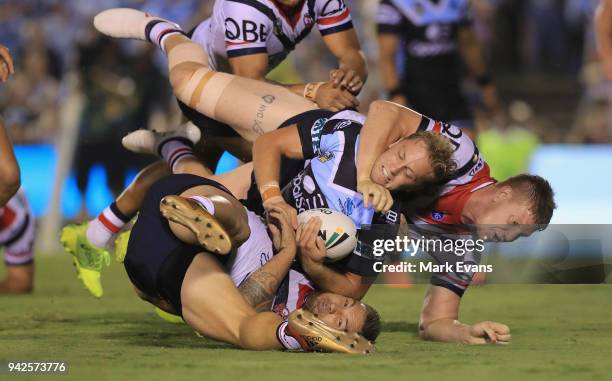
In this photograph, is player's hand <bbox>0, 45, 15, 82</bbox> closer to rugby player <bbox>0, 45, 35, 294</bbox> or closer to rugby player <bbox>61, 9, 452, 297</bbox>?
rugby player <bbox>61, 9, 452, 297</bbox>

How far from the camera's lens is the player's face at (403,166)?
607cm

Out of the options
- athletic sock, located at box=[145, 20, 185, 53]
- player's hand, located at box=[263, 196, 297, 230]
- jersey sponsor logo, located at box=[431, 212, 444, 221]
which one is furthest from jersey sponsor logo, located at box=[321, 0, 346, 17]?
player's hand, located at box=[263, 196, 297, 230]

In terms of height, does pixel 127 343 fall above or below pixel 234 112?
below

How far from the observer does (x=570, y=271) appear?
6.75m

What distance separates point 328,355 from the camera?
5574mm

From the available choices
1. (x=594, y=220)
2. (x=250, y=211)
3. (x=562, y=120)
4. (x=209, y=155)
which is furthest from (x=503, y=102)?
(x=250, y=211)

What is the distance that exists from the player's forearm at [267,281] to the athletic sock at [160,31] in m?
2.17

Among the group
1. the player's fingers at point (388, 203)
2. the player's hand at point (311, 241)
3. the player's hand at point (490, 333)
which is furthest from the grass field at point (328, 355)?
the player's fingers at point (388, 203)

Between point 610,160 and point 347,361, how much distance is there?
763 cm

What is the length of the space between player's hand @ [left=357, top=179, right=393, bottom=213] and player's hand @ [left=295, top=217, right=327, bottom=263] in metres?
0.26

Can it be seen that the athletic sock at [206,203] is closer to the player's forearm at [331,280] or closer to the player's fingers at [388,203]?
the player's forearm at [331,280]

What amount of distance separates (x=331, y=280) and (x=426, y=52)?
14.9 ft

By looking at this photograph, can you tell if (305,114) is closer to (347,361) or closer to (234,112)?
(234,112)

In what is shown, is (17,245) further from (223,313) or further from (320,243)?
(223,313)
